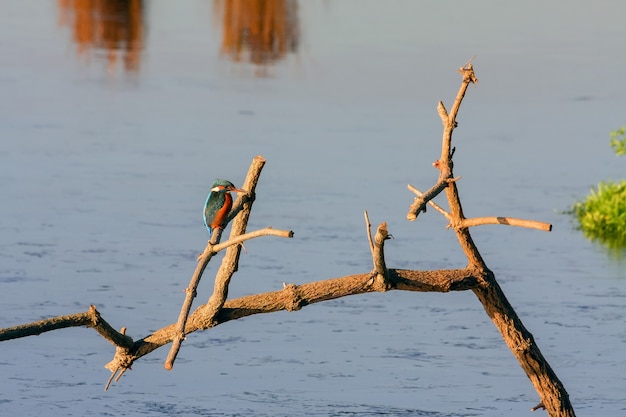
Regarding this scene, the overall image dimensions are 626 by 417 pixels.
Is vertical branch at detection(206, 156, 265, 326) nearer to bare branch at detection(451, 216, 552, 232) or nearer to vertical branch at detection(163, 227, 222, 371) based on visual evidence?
vertical branch at detection(163, 227, 222, 371)

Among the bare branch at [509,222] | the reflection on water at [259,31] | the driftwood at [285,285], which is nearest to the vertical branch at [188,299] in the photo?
the driftwood at [285,285]

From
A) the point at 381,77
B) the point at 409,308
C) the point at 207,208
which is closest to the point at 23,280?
the point at 409,308

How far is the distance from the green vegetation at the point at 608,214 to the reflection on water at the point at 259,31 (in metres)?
7.60

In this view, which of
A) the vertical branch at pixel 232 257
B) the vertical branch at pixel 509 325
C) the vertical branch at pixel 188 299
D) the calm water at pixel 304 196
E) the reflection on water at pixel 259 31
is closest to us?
the vertical branch at pixel 188 299

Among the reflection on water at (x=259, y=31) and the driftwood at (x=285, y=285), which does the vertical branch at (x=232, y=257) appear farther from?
the reflection on water at (x=259, y=31)

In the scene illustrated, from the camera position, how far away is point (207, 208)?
5.03 metres

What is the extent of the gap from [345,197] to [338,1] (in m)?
14.4

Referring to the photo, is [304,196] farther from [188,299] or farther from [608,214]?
[188,299]

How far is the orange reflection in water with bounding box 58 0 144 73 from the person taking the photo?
768 inches

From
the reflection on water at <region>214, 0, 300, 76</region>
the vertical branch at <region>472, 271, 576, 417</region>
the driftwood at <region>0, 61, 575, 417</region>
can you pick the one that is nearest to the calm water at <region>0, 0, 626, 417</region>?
the reflection on water at <region>214, 0, 300, 76</region>

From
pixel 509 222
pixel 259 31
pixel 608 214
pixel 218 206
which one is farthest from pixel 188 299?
pixel 259 31

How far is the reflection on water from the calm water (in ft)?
0.24

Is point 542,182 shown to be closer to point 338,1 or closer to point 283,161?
point 283,161

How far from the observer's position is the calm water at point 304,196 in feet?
26.1
